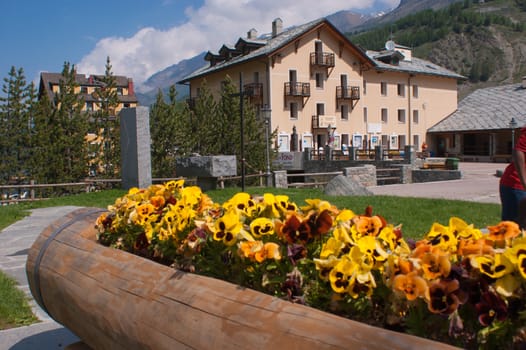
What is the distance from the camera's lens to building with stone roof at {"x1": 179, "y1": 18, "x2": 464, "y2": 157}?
38594 mm

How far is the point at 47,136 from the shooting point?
2380cm

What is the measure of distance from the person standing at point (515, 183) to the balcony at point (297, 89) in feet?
112

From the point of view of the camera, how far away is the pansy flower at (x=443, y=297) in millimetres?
1473

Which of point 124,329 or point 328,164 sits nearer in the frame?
point 124,329

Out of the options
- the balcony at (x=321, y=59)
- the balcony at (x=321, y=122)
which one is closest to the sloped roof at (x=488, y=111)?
the balcony at (x=321, y=122)

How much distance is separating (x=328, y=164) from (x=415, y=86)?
1872 centimetres

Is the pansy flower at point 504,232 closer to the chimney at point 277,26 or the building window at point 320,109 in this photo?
the building window at point 320,109

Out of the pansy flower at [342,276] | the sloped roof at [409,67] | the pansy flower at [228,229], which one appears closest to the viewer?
the pansy flower at [342,276]

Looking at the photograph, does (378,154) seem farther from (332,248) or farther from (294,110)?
(332,248)

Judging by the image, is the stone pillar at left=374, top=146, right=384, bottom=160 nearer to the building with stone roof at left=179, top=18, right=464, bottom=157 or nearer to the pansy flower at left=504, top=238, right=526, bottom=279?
the building with stone roof at left=179, top=18, right=464, bottom=157

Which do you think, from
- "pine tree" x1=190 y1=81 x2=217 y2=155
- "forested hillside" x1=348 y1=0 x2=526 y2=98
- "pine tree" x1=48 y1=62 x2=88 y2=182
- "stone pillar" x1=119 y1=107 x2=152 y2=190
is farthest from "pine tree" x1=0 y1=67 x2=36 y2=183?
"forested hillside" x1=348 y1=0 x2=526 y2=98

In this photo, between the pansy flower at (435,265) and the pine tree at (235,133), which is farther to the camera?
the pine tree at (235,133)

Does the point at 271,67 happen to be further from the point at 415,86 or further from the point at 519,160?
the point at 519,160

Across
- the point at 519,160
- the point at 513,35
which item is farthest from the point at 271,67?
the point at 513,35
